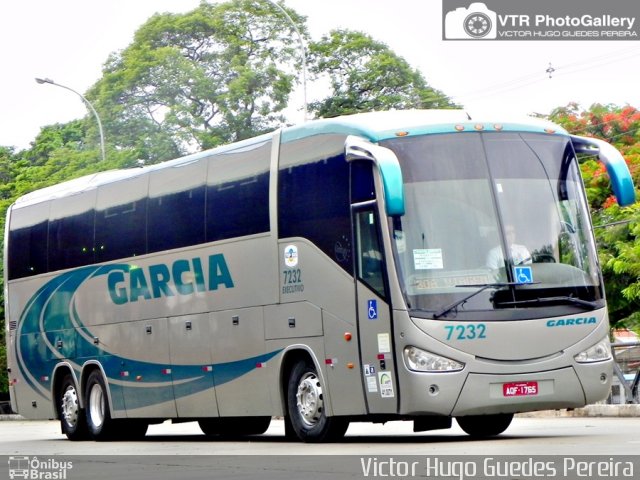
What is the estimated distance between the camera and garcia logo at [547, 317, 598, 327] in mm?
15922

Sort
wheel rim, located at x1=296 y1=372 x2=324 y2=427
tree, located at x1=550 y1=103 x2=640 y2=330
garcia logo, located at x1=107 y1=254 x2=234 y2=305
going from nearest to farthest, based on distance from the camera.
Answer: wheel rim, located at x1=296 y1=372 x2=324 y2=427 < garcia logo, located at x1=107 y1=254 x2=234 y2=305 < tree, located at x1=550 y1=103 x2=640 y2=330

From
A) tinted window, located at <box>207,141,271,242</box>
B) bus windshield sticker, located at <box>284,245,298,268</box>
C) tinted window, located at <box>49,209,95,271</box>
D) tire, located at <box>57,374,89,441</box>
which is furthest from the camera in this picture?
tire, located at <box>57,374,89,441</box>

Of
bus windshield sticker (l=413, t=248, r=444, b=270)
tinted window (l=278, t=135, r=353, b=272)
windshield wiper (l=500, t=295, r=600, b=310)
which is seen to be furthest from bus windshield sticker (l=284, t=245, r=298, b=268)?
windshield wiper (l=500, t=295, r=600, b=310)

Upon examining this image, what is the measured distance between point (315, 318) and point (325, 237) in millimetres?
983

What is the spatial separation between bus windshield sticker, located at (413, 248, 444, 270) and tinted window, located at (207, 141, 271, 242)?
3.02m

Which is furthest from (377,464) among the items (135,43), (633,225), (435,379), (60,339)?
(135,43)

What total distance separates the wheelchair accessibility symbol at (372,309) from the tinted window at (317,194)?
548mm

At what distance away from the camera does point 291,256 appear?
58.3 ft

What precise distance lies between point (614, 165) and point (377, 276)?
3.04 m

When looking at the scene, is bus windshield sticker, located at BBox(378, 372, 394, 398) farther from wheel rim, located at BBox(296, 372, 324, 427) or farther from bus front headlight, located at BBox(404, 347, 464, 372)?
wheel rim, located at BBox(296, 372, 324, 427)

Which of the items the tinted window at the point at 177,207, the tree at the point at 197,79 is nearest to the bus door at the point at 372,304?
the tinted window at the point at 177,207

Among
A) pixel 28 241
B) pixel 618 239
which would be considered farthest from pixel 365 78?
pixel 28 241

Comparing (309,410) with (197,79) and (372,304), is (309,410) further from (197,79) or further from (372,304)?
(197,79)

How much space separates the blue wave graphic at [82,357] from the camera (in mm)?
20172
